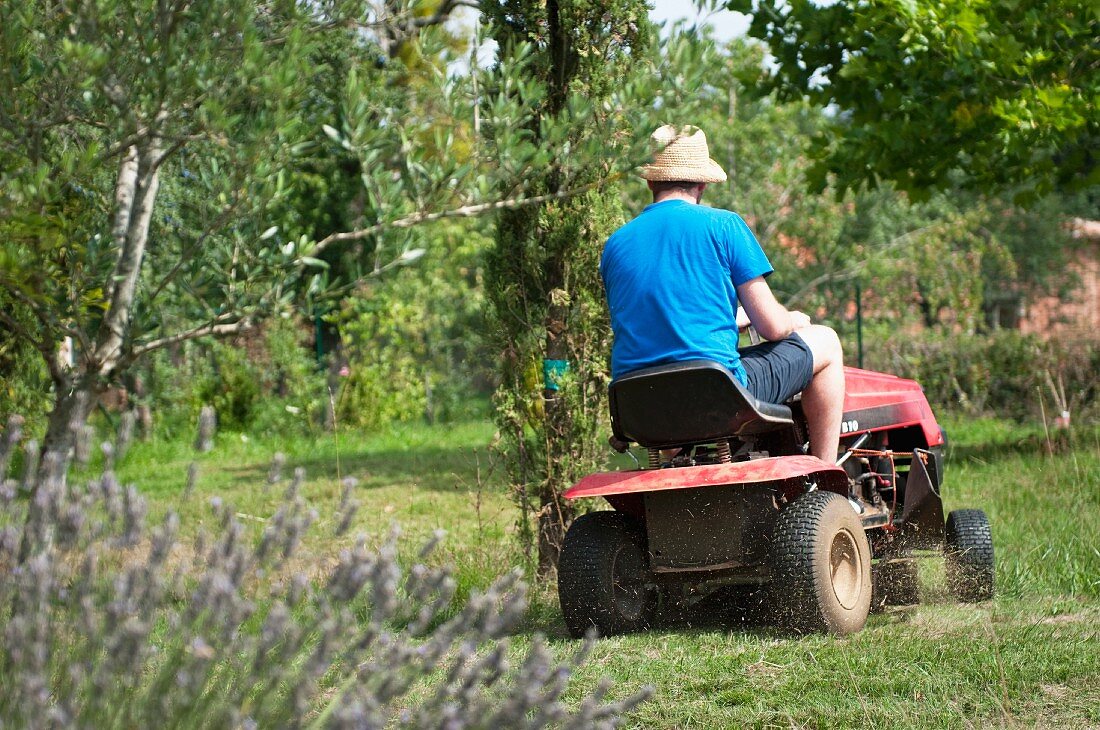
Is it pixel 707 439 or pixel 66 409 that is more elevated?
pixel 66 409

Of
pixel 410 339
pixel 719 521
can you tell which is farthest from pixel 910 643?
pixel 410 339

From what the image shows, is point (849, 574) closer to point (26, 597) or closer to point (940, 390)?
point (26, 597)

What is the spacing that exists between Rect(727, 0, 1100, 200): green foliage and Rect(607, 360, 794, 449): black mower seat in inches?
206

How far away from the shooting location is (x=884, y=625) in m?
4.74

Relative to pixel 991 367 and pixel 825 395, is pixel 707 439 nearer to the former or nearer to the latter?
pixel 825 395

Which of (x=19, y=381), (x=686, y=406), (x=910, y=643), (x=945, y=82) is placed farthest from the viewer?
(x=945, y=82)

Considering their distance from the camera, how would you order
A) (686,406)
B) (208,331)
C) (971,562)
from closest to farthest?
(208,331)
(686,406)
(971,562)

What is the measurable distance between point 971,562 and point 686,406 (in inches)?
64.6

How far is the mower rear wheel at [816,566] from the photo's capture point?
4355 mm

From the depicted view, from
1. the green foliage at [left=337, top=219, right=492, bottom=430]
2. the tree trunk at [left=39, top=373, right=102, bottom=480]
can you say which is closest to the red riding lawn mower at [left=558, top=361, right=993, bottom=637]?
the tree trunk at [left=39, top=373, right=102, bottom=480]

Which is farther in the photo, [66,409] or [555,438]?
[555,438]

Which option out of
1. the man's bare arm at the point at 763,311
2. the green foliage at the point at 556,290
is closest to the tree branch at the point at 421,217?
the man's bare arm at the point at 763,311

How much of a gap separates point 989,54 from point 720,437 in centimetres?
550

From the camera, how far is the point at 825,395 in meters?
4.83
